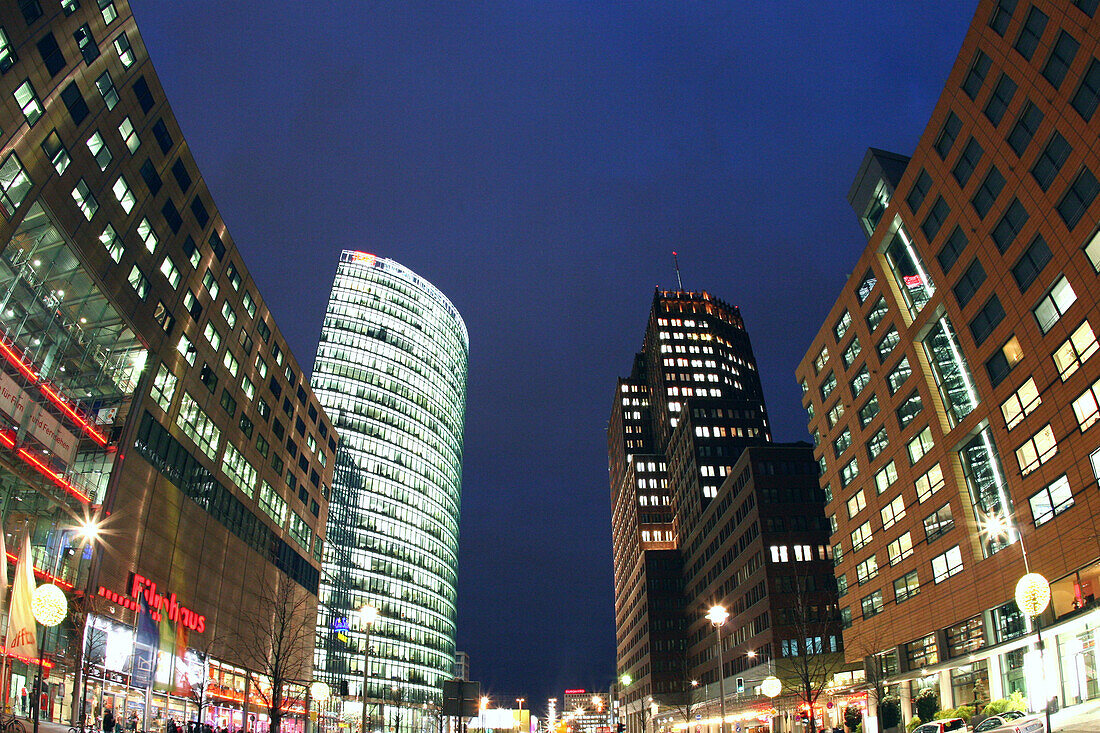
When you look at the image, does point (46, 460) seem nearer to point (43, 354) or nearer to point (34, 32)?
point (43, 354)

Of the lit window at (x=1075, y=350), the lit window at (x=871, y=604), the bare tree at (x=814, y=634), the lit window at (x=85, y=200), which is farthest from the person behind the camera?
the bare tree at (x=814, y=634)

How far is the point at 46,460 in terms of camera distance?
41.2 m

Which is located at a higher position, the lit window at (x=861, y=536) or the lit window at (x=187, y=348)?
the lit window at (x=187, y=348)

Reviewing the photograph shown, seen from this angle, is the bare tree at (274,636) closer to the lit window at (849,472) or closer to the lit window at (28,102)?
the lit window at (28,102)

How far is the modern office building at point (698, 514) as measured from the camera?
97625 millimetres

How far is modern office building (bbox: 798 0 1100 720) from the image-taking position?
127 feet

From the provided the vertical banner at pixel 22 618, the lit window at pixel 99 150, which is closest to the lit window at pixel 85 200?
the lit window at pixel 99 150

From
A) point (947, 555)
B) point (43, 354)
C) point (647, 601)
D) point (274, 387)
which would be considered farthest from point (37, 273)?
point (647, 601)

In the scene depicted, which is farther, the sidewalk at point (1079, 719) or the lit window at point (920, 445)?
the lit window at point (920, 445)

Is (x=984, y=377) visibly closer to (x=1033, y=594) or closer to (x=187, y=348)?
(x=1033, y=594)

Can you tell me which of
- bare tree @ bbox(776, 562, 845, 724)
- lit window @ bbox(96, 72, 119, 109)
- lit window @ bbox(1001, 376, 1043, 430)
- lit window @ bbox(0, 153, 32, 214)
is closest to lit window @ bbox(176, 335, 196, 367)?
lit window @ bbox(96, 72, 119, 109)

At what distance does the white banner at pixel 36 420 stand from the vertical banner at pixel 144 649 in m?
12.4

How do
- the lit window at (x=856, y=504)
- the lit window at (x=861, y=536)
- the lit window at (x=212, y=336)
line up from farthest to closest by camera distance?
1. the lit window at (x=856, y=504)
2. the lit window at (x=861, y=536)
3. the lit window at (x=212, y=336)

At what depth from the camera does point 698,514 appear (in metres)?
136
